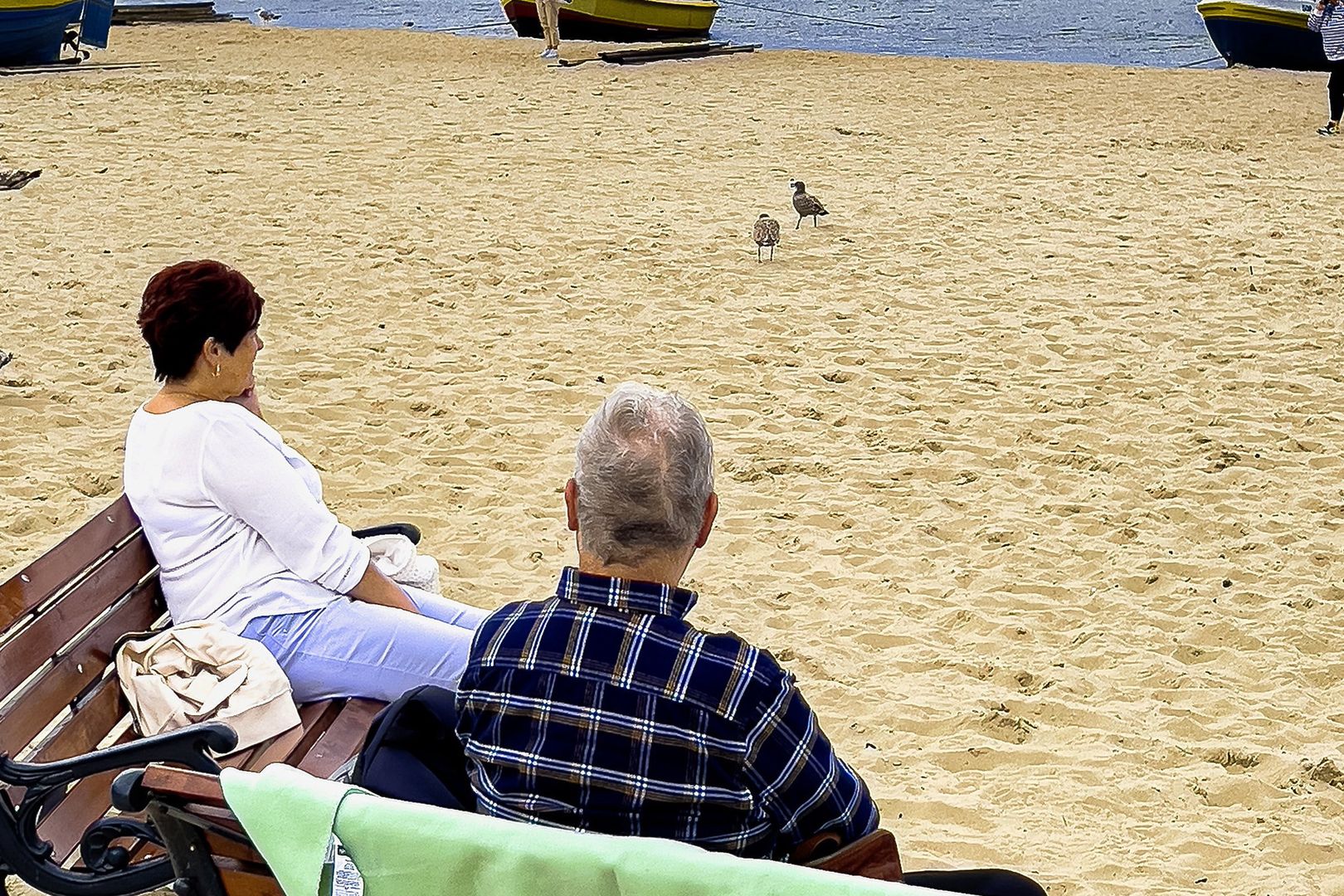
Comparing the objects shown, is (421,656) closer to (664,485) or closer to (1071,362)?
(664,485)

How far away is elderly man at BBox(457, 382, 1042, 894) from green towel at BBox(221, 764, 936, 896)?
0.28 m

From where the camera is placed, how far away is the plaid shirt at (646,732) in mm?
2266

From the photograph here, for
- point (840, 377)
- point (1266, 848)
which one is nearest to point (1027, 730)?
point (1266, 848)

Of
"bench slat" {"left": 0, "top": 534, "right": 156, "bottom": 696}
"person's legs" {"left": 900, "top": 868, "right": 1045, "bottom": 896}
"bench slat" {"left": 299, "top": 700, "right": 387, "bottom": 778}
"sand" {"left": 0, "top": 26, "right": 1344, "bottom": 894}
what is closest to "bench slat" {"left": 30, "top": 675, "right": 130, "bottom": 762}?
"bench slat" {"left": 0, "top": 534, "right": 156, "bottom": 696}

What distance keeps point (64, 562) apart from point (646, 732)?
160 centimetres

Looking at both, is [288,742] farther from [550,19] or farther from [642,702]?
[550,19]

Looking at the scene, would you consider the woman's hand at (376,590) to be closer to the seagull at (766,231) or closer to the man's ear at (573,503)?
the man's ear at (573,503)

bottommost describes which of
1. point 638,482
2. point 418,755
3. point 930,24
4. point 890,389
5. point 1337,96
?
point 890,389

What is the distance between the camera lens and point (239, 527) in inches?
136

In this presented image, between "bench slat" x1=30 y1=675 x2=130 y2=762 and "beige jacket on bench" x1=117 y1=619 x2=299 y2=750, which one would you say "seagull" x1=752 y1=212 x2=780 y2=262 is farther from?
"bench slat" x1=30 y1=675 x2=130 y2=762

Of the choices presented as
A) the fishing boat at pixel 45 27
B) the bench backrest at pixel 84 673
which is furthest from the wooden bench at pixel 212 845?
the fishing boat at pixel 45 27

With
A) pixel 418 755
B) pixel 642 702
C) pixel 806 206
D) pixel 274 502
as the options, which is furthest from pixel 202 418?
pixel 806 206

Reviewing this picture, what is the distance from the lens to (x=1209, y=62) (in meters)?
31.5

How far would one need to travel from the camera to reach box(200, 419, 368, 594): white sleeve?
334 cm
